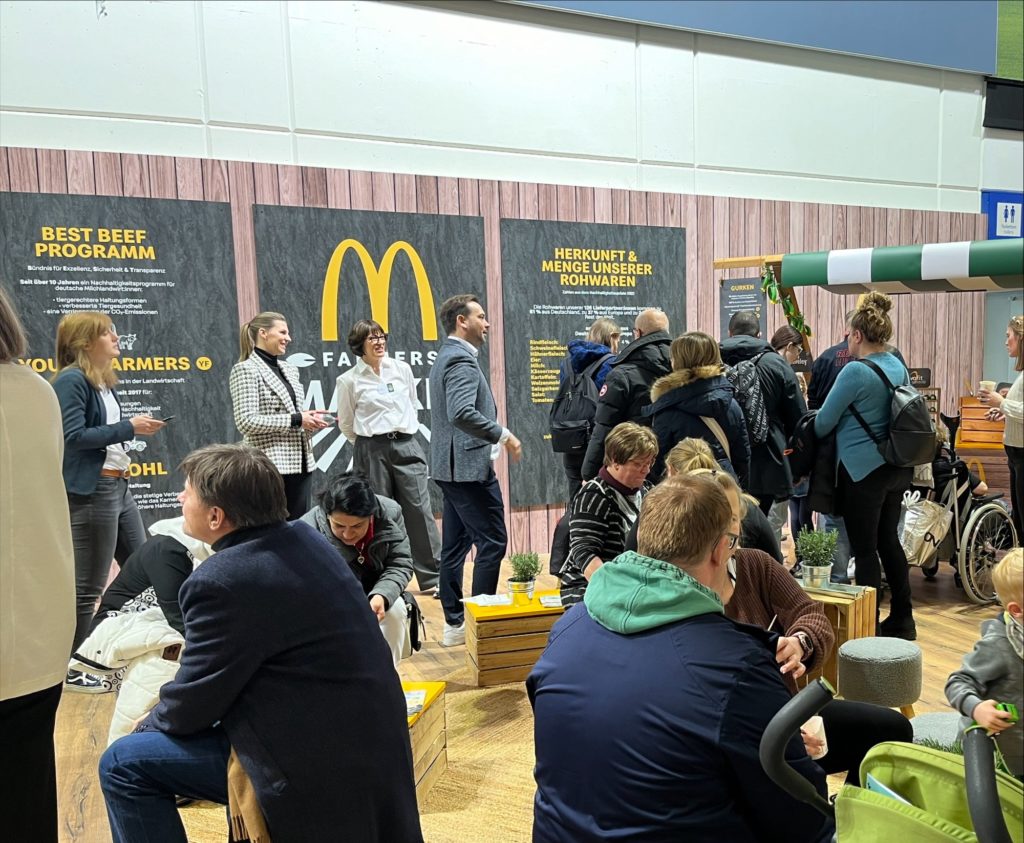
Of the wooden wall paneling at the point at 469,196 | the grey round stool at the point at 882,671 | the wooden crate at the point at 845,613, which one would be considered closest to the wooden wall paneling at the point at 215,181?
the wooden wall paneling at the point at 469,196

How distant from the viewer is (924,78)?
759 cm

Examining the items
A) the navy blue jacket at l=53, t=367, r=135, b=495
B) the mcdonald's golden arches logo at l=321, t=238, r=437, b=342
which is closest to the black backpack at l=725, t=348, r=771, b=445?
the mcdonald's golden arches logo at l=321, t=238, r=437, b=342

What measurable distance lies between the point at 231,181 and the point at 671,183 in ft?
11.0

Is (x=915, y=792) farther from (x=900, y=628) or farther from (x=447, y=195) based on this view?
(x=447, y=195)

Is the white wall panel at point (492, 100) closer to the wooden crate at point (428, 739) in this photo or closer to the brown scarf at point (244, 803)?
the wooden crate at point (428, 739)

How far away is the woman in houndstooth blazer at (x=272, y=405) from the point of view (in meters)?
4.17

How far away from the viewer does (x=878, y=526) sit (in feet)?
13.1

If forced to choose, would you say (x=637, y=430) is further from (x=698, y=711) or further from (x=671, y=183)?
(x=671, y=183)

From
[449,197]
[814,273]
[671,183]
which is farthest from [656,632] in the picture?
[671,183]

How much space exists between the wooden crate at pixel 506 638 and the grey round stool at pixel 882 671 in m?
1.20

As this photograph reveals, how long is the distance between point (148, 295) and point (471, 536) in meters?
2.47

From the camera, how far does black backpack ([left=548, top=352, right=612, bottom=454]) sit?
476cm

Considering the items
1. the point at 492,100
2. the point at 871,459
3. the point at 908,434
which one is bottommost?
the point at 871,459

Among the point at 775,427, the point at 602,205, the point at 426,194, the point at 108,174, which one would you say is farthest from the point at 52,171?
the point at 775,427
